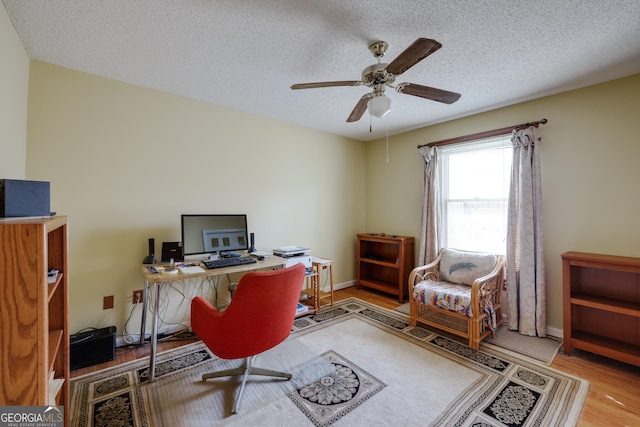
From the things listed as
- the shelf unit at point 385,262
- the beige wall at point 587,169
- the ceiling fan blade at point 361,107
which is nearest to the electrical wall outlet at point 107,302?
the ceiling fan blade at point 361,107

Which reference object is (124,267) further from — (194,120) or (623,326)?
(623,326)

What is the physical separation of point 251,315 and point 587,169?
3.15 metres

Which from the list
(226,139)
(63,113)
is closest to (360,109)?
(226,139)

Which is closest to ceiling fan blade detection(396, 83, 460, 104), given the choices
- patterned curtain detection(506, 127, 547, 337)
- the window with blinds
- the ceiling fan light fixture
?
the ceiling fan light fixture

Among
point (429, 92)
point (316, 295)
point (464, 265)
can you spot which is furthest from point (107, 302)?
point (464, 265)

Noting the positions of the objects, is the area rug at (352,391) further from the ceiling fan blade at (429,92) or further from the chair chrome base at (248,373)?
the ceiling fan blade at (429,92)

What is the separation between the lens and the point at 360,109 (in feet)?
7.11

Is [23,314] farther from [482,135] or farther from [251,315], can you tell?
[482,135]

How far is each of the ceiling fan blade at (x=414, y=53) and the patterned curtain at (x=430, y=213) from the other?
2102 millimetres

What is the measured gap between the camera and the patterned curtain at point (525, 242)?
260 cm

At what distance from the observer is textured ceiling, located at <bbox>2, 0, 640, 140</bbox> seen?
59.9 inches

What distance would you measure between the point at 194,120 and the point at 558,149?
3.64 meters

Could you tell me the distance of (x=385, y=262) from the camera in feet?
12.5

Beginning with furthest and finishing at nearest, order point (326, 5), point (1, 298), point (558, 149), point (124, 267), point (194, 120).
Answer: point (194, 120), point (558, 149), point (124, 267), point (326, 5), point (1, 298)
